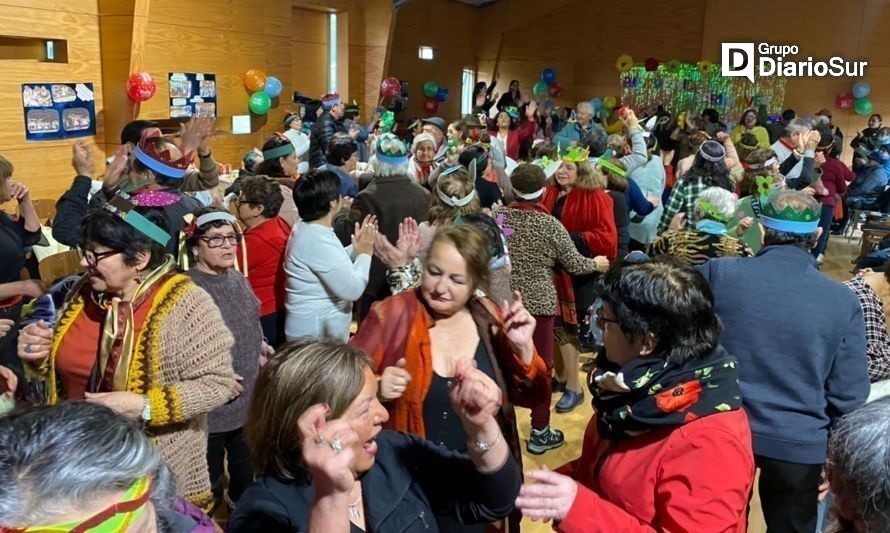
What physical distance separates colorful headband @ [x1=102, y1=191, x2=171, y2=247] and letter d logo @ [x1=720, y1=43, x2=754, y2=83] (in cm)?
1297

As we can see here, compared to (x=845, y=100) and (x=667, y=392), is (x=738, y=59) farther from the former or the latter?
(x=667, y=392)

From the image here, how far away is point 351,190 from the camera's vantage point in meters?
4.67

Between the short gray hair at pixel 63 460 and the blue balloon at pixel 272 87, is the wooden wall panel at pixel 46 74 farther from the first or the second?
→ the short gray hair at pixel 63 460

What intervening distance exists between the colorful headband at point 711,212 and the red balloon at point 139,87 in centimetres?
495

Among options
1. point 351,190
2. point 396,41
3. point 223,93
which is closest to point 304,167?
point 351,190

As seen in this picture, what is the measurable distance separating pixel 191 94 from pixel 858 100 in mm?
11190

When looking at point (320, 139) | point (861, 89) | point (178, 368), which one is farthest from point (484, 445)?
point (861, 89)

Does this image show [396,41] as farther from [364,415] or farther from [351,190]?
[364,415]

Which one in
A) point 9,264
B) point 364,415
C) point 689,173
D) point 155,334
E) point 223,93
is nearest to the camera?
point 364,415

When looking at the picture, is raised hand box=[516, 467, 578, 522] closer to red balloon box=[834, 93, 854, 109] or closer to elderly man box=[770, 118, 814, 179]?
elderly man box=[770, 118, 814, 179]

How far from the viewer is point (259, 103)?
310 inches

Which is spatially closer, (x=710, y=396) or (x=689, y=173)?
(x=710, y=396)

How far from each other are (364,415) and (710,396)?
0.76 m

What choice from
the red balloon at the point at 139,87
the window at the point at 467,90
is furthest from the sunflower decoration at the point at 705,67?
the red balloon at the point at 139,87
